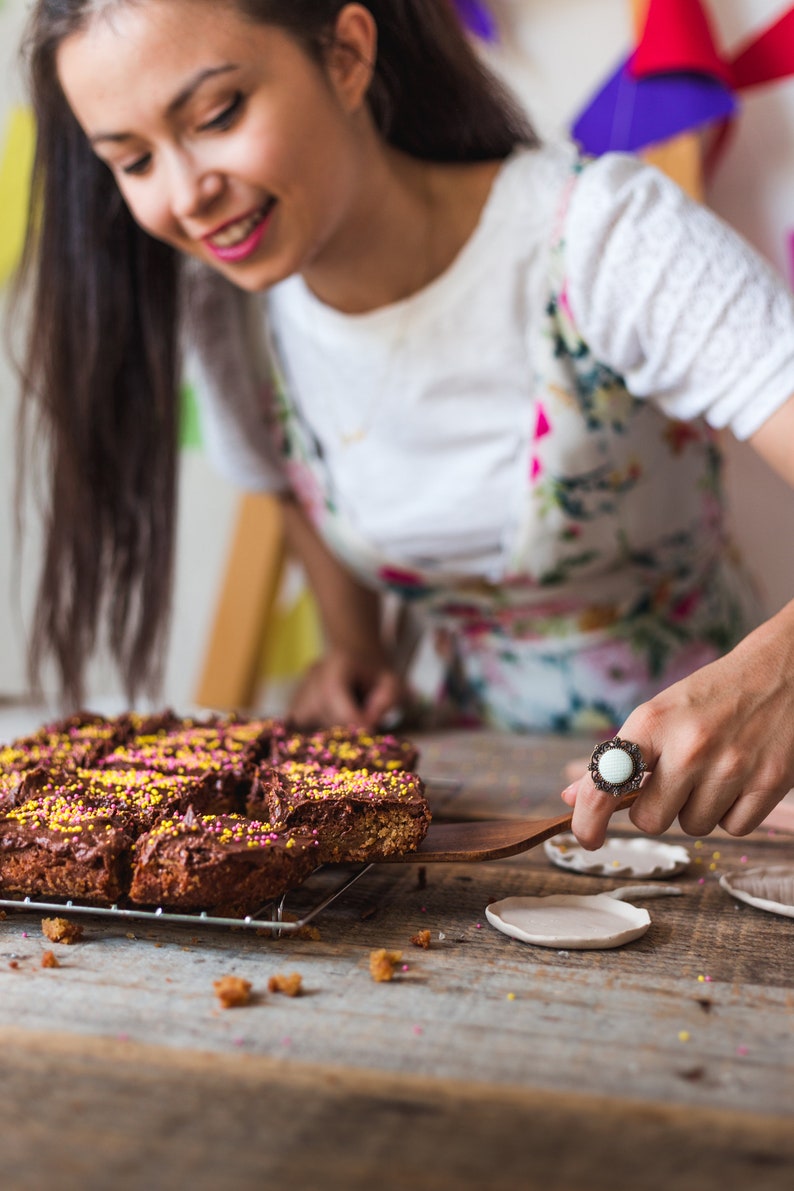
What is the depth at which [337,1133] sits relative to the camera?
22.2 inches

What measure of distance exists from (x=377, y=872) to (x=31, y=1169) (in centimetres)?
45

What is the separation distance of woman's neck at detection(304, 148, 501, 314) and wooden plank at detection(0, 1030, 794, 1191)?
103 centimetres

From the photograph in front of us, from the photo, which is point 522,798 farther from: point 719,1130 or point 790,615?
point 719,1130

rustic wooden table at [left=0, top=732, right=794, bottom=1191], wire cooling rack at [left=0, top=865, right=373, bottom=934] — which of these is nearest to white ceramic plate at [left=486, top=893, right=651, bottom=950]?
rustic wooden table at [left=0, top=732, right=794, bottom=1191]

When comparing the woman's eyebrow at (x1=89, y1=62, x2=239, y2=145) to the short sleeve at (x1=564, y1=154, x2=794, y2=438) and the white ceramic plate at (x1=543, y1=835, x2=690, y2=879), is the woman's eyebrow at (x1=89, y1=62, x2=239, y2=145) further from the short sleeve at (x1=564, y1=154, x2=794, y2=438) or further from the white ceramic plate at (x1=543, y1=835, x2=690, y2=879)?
the white ceramic plate at (x1=543, y1=835, x2=690, y2=879)

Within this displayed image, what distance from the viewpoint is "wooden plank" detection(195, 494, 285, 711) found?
2199 millimetres

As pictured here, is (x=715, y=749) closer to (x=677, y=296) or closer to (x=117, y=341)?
(x=677, y=296)

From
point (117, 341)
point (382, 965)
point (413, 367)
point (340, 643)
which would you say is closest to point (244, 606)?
point (340, 643)

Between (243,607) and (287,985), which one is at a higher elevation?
(243,607)

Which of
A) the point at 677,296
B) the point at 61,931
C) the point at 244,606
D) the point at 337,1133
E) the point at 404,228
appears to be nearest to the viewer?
the point at 337,1133

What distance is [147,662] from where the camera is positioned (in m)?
1.60

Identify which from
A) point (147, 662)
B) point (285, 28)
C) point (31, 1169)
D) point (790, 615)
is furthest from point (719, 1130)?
point (147, 662)

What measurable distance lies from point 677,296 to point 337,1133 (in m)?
0.89

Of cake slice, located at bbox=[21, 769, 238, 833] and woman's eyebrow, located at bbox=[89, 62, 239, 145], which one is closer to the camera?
cake slice, located at bbox=[21, 769, 238, 833]
